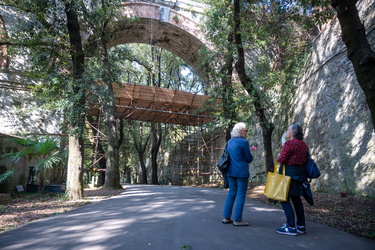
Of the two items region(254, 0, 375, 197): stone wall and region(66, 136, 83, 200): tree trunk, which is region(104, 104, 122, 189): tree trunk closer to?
region(66, 136, 83, 200): tree trunk

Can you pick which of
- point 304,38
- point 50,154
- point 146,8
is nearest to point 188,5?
point 146,8

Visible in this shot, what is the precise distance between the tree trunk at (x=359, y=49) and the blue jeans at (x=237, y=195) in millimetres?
2024

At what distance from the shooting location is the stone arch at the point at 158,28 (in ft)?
62.3

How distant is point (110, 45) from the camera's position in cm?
2016

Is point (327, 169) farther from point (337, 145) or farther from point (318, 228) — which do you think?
point (318, 228)

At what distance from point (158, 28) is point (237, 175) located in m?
17.6

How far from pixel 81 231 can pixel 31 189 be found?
8197 millimetres

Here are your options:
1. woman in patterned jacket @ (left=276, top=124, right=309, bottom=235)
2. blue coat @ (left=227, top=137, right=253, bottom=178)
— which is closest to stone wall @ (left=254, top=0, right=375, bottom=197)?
woman in patterned jacket @ (left=276, top=124, right=309, bottom=235)

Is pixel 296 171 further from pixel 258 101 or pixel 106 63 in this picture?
pixel 106 63

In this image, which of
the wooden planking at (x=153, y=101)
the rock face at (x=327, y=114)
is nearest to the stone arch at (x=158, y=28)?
the wooden planking at (x=153, y=101)

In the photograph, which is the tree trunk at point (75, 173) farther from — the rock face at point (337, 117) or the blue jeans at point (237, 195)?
the rock face at point (337, 117)

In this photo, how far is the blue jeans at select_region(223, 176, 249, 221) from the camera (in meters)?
4.34

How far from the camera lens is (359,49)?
13.3 feet

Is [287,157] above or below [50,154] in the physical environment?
below
